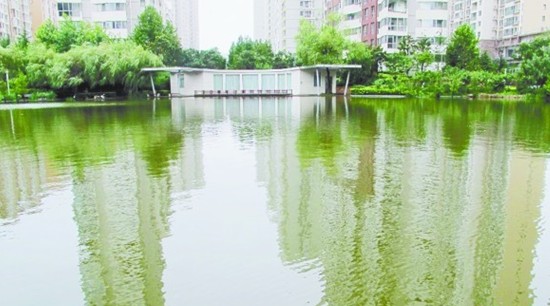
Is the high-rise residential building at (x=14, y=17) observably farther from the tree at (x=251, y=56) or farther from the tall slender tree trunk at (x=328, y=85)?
the tall slender tree trunk at (x=328, y=85)

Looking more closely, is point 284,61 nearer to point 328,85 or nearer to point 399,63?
point 328,85

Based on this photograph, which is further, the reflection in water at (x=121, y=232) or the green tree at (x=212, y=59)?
the green tree at (x=212, y=59)

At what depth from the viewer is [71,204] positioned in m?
7.06

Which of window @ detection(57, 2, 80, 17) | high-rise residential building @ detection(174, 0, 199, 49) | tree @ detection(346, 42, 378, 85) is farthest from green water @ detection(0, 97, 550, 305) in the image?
high-rise residential building @ detection(174, 0, 199, 49)

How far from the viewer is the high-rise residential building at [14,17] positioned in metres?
80.8

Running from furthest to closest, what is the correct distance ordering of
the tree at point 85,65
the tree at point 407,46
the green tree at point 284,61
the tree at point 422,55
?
the green tree at point 284,61
the tree at point 407,46
the tree at point 422,55
the tree at point 85,65

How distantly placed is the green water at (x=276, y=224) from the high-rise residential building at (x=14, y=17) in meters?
79.0

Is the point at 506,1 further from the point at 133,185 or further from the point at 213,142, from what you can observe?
the point at 133,185

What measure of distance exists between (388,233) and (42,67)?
36.6 m

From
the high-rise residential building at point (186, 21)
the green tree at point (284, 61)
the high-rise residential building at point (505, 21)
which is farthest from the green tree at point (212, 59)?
the high-rise residential building at point (186, 21)

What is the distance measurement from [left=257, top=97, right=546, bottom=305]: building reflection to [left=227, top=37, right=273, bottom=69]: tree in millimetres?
44579

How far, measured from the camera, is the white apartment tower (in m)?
53.5

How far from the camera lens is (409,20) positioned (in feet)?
179

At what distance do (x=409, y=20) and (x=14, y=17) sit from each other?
2621 inches
